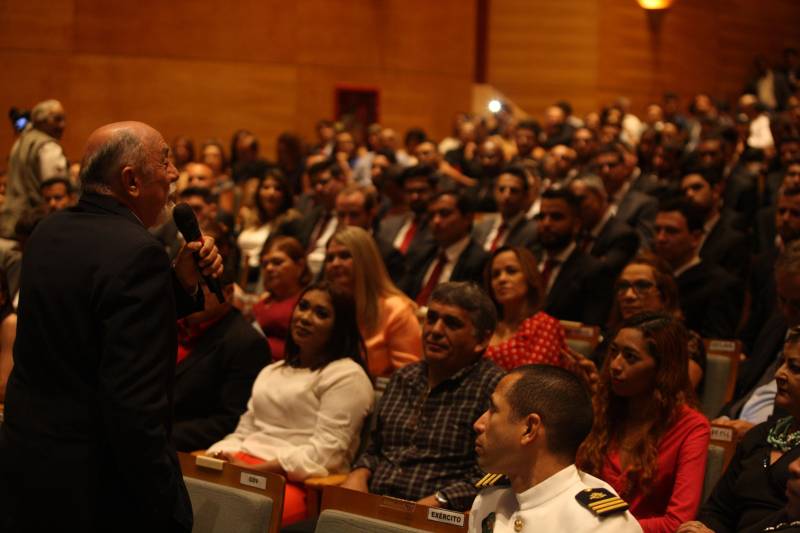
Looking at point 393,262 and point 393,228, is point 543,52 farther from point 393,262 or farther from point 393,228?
point 393,262

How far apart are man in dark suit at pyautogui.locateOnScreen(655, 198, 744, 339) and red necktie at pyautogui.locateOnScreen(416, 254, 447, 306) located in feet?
3.78

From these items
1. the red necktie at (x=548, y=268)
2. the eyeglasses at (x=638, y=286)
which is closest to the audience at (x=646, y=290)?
→ the eyeglasses at (x=638, y=286)

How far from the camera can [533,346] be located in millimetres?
3914

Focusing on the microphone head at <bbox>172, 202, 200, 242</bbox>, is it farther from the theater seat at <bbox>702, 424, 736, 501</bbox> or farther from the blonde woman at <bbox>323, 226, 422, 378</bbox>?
the blonde woman at <bbox>323, 226, 422, 378</bbox>

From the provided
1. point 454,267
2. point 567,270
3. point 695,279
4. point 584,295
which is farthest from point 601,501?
point 454,267

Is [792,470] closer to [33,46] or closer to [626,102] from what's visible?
[33,46]

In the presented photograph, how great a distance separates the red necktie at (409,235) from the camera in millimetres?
6539

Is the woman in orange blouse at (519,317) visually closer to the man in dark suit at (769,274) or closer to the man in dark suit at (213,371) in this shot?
the man in dark suit at (213,371)

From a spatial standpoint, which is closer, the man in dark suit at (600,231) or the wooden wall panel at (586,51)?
the man in dark suit at (600,231)

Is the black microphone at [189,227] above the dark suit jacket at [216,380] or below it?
above

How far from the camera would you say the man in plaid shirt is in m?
3.29

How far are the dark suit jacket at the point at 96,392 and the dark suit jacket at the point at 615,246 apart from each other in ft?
11.4

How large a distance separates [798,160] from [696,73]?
29.6 feet

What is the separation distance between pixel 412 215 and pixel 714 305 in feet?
8.10
